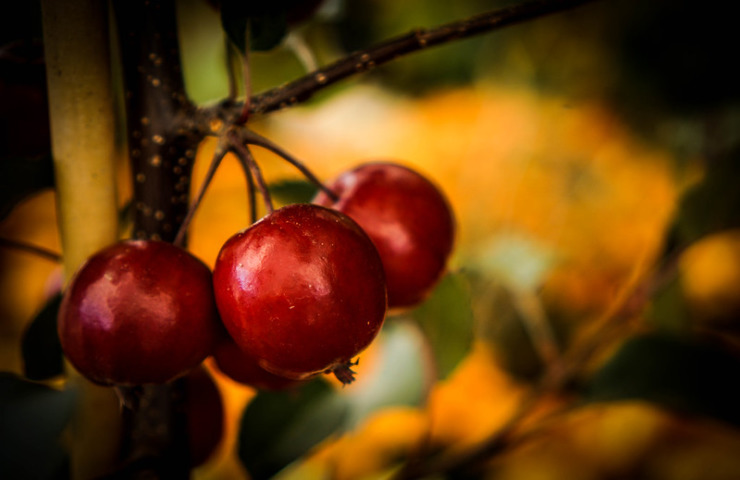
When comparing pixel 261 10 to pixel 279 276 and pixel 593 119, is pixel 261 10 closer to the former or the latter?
pixel 279 276

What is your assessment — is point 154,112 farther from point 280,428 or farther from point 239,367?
point 280,428

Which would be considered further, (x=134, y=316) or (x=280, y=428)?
(x=280, y=428)

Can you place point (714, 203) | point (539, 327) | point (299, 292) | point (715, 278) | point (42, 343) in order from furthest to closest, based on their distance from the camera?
1. point (715, 278)
2. point (539, 327)
3. point (714, 203)
4. point (42, 343)
5. point (299, 292)

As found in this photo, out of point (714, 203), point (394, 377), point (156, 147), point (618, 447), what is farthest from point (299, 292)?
point (618, 447)

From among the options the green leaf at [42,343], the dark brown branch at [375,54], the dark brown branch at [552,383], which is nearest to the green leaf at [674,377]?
the dark brown branch at [552,383]

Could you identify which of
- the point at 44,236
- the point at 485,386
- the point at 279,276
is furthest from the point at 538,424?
the point at 44,236

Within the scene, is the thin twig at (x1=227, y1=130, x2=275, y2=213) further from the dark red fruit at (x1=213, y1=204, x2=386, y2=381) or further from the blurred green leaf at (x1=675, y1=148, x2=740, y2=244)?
the blurred green leaf at (x1=675, y1=148, x2=740, y2=244)
